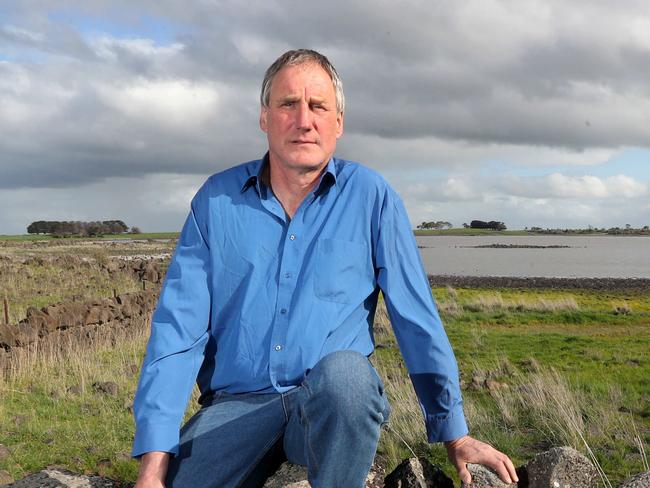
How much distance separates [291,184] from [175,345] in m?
0.92

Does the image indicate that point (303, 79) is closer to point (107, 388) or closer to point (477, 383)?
point (107, 388)

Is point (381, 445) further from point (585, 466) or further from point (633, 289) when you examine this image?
point (633, 289)

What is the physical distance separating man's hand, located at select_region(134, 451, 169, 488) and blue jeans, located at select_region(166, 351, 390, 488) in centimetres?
9

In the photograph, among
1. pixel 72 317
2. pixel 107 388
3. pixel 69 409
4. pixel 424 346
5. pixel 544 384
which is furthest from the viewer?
pixel 72 317

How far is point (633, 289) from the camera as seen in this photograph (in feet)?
119

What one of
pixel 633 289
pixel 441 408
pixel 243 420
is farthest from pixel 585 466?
pixel 633 289

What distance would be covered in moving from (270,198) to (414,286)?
2.62 feet

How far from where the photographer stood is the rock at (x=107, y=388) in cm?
777

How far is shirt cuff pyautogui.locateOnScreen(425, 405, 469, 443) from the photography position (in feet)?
9.80

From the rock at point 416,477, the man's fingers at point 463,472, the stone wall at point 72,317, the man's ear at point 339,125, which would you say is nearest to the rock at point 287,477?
the rock at point 416,477

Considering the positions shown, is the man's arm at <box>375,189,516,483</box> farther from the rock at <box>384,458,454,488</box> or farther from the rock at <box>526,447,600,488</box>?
the rock at <box>526,447,600,488</box>

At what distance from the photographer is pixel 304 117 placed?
9.95ft

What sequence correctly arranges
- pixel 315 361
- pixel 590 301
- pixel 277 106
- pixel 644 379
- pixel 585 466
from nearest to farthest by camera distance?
pixel 315 361, pixel 277 106, pixel 585 466, pixel 644 379, pixel 590 301

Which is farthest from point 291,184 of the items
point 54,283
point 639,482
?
point 54,283
